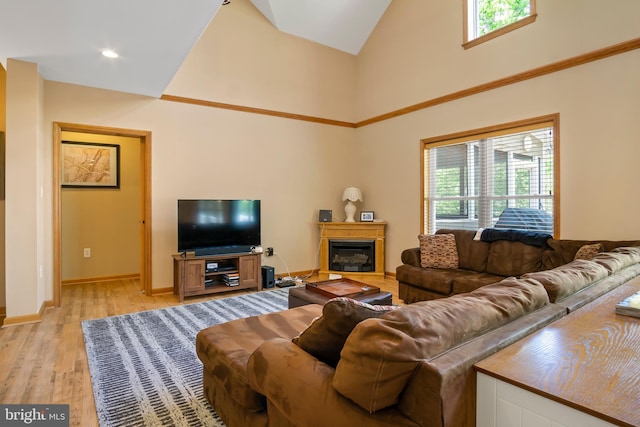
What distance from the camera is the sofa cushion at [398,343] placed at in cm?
93

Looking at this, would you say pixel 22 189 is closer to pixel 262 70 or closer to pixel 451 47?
pixel 262 70

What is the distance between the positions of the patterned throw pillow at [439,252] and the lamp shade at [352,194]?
193 centimetres

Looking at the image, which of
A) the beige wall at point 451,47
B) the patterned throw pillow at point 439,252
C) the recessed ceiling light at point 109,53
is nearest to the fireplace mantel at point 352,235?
the patterned throw pillow at point 439,252

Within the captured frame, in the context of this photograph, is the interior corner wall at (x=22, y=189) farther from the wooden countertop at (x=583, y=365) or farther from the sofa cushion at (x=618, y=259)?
the sofa cushion at (x=618, y=259)

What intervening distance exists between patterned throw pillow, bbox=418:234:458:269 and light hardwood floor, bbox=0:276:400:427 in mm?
639

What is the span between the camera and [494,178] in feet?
14.6

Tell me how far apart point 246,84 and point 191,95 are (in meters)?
0.86

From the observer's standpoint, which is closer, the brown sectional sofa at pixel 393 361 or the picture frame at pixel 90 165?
the brown sectional sofa at pixel 393 361

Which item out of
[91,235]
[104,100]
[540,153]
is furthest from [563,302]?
[91,235]

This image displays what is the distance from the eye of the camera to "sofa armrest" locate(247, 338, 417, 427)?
100cm

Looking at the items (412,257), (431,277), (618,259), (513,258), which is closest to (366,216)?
(412,257)

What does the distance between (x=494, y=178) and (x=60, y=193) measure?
5213mm

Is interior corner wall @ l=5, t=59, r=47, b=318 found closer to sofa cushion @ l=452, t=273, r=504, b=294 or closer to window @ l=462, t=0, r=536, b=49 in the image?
sofa cushion @ l=452, t=273, r=504, b=294

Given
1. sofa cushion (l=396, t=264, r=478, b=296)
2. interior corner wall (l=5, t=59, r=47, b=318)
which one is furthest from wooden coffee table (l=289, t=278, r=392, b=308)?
interior corner wall (l=5, t=59, r=47, b=318)
